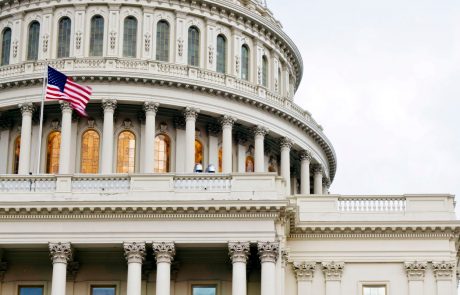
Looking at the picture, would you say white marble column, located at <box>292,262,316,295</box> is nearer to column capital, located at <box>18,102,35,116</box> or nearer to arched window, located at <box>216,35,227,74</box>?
column capital, located at <box>18,102,35,116</box>

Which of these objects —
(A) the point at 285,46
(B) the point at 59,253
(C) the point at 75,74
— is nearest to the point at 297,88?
(A) the point at 285,46

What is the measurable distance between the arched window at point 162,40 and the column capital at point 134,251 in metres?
25.0

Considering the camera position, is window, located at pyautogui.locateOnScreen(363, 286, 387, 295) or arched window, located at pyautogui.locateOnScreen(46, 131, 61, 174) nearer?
window, located at pyautogui.locateOnScreen(363, 286, 387, 295)

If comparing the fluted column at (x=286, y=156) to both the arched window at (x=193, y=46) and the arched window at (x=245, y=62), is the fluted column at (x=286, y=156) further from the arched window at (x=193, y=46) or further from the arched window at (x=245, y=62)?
the arched window at (x=193, y=46)

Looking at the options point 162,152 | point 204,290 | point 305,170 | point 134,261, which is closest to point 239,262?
point 204,290

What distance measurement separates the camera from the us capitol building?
52438mm

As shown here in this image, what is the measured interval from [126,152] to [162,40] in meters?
8.28

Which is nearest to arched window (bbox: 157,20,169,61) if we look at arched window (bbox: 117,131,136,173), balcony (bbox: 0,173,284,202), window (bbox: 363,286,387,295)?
arched window (bbox: 117,131,136,173)

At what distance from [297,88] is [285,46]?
7.33m

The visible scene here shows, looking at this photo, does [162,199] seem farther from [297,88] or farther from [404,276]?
[297,88]

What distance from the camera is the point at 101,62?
72.8 metres

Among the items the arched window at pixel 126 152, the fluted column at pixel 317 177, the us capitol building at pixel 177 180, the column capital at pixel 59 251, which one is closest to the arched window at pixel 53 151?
the us capitol building at pixel 177 180

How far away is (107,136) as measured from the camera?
70125 mm

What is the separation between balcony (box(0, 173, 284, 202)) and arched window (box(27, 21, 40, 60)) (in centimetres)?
2330
